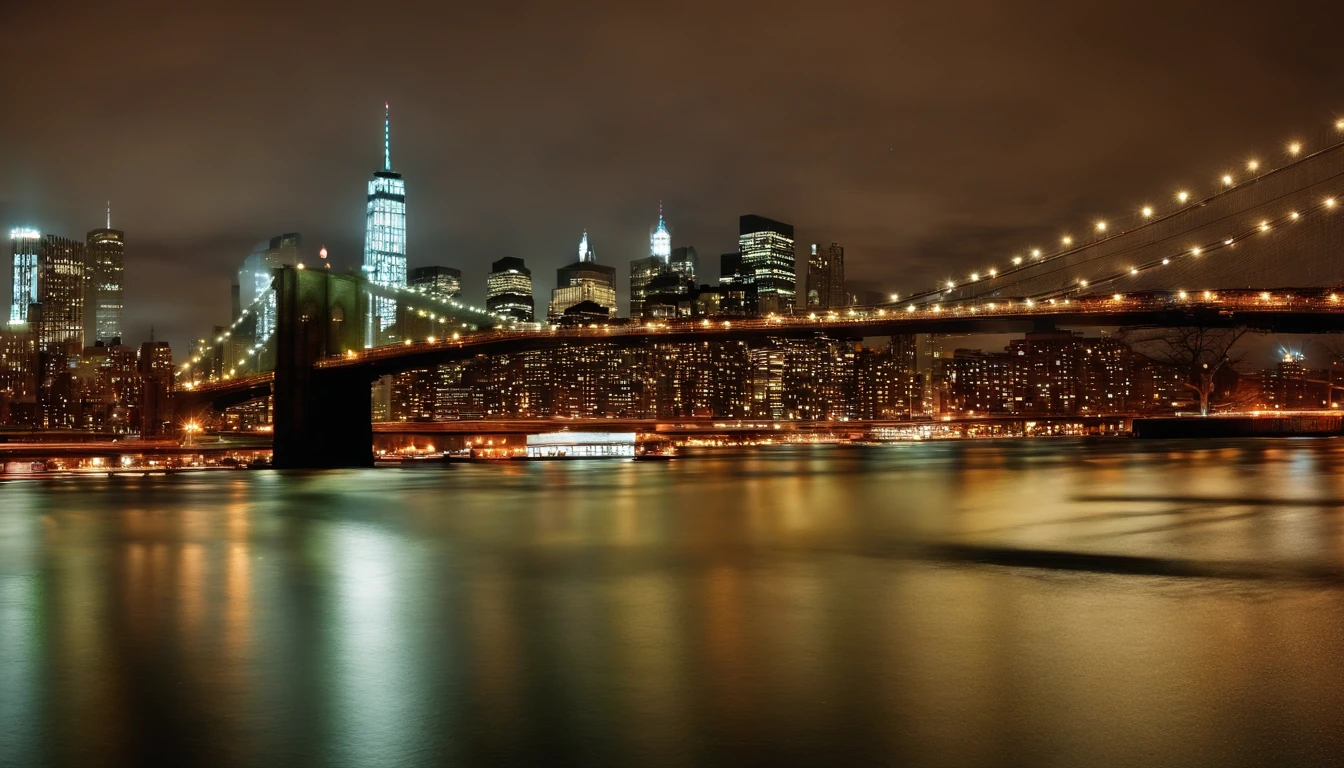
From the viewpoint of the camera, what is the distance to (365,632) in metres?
10.6

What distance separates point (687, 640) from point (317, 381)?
4110cm

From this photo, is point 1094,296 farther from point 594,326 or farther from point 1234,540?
point 1234,540

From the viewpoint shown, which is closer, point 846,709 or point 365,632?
point 846,709

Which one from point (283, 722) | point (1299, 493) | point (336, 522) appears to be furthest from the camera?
point (1299, 493)

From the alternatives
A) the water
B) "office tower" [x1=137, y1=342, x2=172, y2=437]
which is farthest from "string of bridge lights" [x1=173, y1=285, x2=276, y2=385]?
the water

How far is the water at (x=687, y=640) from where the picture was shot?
672cm

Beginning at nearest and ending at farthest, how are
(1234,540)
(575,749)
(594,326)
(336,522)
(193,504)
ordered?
(575,749) → (1234,540) → (336,522) → (193,504) → (594,326)

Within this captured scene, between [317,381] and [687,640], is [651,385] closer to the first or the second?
[317,381]

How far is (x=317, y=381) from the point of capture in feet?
157

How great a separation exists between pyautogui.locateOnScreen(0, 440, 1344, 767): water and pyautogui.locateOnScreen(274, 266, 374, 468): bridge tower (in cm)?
2501

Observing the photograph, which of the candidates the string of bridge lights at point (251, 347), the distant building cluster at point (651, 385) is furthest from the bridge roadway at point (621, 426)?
the distant building cluster at point (651, 385)

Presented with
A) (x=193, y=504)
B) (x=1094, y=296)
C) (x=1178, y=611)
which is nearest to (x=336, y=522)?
(x=193, y=504)

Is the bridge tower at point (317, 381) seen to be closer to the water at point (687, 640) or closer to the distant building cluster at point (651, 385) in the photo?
the water at point (687, 640)

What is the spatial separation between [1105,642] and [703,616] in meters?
3.78
